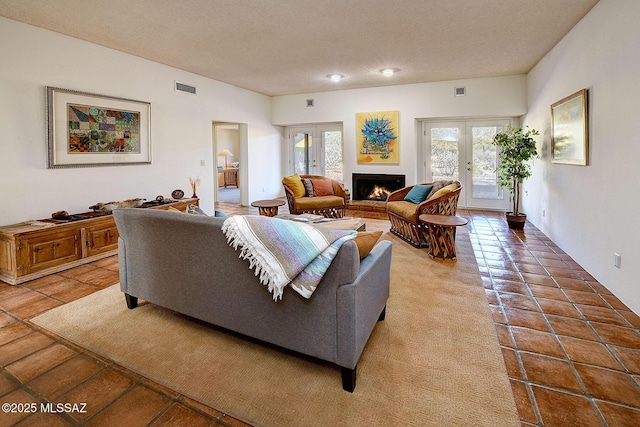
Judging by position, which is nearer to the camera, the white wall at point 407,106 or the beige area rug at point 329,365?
the beige area rug at point 329,365

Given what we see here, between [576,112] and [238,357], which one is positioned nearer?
[238,357]

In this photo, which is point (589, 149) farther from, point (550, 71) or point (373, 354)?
point (373, 354)

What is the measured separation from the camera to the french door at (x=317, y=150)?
26.0 ft

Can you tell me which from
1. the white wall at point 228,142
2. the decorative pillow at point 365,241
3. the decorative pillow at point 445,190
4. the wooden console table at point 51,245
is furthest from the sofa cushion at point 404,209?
the white wall at point 228,142

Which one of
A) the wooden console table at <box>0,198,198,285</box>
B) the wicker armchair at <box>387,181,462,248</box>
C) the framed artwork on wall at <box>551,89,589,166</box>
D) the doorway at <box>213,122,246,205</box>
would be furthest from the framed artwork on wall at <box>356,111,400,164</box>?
the doorway at <box>213,122,246,205</box>

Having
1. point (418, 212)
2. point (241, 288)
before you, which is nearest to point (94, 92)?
point (241, 288)

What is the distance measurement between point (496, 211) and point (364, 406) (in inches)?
249

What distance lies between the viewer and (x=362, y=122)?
7176 millimetres

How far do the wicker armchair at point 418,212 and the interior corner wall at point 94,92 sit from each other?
3.59 m

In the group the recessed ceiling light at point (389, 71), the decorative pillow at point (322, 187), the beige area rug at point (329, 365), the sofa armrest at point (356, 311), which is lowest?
the beige area rug at point (329, 365)

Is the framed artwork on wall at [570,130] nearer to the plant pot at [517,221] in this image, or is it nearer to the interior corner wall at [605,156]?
the interior corner wall at [605,156]

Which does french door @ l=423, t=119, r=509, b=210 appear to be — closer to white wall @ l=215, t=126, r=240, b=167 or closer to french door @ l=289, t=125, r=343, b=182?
french door @ l=289, t=125, r=343, b=182

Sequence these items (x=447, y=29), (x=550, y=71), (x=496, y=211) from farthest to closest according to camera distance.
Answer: (x=496, y=211) < (x=550, y=71) < (x=447, y=29)

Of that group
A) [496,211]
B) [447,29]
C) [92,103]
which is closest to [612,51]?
[447,29]
